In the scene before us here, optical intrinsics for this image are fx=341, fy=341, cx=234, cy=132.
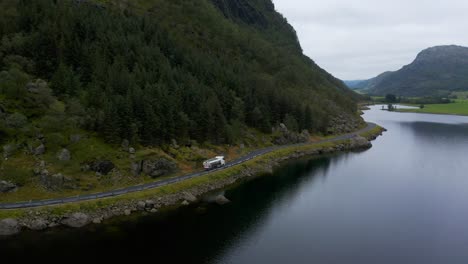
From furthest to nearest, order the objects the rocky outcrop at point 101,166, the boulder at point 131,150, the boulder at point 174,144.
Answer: the boulder at point 174,144, the boulder at point 131,150, the rocky outcrop at point 101,166

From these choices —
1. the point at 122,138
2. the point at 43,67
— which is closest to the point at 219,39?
the point at 43,67

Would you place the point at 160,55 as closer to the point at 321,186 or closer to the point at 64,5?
the point at 64,5

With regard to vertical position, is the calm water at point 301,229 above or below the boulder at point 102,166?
below

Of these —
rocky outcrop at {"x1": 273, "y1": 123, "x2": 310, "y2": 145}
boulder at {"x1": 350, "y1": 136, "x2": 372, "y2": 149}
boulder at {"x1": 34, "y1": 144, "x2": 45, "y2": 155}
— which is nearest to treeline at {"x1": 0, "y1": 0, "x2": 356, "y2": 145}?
rocky outcrop at {"x1": 273, "y1": 123, "x2": 310, "y2": 145}

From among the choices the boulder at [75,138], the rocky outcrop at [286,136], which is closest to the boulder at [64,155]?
the boulder at [75,138]

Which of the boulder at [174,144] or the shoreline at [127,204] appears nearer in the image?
the shoreline at [127,204]

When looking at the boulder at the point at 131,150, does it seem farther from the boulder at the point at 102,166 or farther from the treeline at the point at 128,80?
the boulder at the point at 102,166

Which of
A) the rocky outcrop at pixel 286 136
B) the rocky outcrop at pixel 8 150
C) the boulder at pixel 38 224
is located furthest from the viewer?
the rocky outcrop at pixel 286 136

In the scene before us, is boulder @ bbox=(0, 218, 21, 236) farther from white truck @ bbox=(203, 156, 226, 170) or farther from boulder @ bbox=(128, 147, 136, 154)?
white truck @ bbox=(203, 156, 226, 170)
